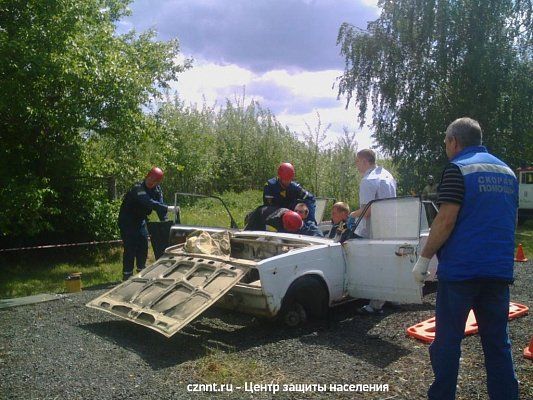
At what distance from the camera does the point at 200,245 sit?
631cm

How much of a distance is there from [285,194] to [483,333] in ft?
13.7

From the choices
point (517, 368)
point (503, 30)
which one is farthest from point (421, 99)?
point (517, 368)

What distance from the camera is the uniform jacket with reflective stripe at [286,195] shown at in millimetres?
7344

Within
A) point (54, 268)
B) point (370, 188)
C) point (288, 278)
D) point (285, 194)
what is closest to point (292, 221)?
point (285, 194)

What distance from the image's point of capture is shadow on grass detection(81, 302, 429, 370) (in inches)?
196

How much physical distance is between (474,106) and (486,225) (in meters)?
16.5

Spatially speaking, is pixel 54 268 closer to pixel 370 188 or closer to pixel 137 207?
pixel 137 207

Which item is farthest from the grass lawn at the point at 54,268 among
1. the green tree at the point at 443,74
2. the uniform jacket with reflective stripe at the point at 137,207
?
the green tree at the point at 443,74

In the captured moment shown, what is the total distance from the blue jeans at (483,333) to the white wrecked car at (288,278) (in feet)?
5.95

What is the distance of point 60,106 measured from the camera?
947 centimetres

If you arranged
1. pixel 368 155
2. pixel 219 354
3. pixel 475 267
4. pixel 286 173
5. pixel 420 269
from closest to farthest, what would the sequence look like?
pixel 475 267 → pixel 420 269 → pixel 219 354 → pixel 368 155 → pixel 286 173

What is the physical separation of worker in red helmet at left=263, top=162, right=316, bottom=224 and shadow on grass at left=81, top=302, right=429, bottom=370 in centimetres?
164

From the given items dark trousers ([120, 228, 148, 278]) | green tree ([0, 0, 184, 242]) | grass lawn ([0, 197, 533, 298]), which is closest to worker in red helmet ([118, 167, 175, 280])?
dark trousers ([120, 228, 148, 278])

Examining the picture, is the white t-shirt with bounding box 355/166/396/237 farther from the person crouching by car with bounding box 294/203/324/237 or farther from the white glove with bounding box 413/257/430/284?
the white glove with bounding box 413/257/430/284
